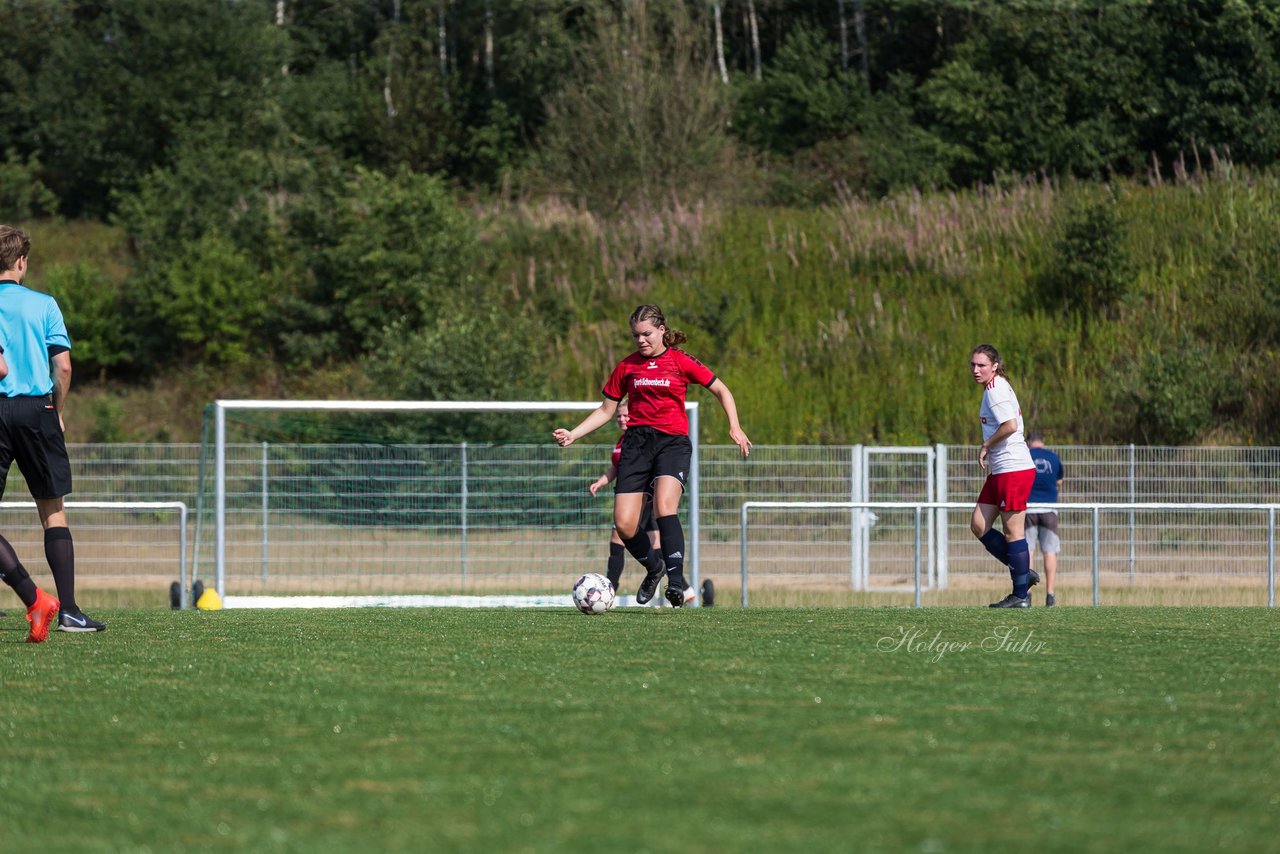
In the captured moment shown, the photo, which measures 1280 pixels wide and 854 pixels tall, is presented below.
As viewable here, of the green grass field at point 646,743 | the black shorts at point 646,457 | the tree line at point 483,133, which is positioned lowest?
the green grass field at point 646,743

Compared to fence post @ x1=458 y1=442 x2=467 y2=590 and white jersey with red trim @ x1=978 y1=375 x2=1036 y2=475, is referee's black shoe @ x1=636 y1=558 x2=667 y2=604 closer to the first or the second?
white jersey with red trim @ x1=978 y1=375 x2=1036 y2=475

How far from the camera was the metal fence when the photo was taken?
1683 centimetres

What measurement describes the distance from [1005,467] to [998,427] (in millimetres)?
341

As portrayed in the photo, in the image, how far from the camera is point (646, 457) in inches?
374

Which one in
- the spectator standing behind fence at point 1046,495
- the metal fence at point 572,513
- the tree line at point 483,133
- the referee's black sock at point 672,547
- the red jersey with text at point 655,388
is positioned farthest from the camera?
the tree line at point 483,133

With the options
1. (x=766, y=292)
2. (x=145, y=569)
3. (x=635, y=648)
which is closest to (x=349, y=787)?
(x=635, y=648)

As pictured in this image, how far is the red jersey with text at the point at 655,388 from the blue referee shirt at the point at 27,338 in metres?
3.37

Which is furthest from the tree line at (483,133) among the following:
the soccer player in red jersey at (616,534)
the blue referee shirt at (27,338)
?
the blue referee shirt at (27,338)

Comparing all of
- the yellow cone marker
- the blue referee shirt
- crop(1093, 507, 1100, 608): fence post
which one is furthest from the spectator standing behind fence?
the blue referee shirt

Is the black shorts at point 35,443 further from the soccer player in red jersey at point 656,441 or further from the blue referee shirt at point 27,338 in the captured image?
the soccer player in red jersey at point 656,441

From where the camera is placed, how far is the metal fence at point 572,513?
16.8 meters

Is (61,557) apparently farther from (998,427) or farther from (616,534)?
(998,427)

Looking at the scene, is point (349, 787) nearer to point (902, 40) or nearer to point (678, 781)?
point (678, 781)

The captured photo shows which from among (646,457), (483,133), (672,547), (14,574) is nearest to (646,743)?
(14,574)
